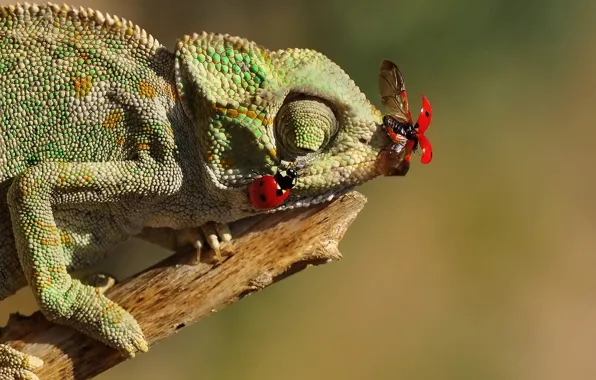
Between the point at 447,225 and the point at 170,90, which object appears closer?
the point at 170,90

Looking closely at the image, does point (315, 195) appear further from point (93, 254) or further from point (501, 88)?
point (501, 88)

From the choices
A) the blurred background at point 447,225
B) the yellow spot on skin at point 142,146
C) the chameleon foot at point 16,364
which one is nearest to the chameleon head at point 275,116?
the yellow spot on skin at point 142,146

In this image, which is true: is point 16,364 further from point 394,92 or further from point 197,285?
point 394,92

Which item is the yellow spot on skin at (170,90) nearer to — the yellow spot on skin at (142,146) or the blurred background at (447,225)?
the yellow spot on skin at (142,146)

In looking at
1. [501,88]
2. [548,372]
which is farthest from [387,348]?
[501,88]

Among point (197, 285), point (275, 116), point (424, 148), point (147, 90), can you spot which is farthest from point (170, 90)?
point (424, 148)

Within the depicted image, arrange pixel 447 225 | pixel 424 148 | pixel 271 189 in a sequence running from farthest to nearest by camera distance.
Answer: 1. pixel 447 225
2. pixel 424 148
3. pixel 271 189

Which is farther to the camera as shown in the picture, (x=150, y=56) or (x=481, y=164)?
(x=481, y=164)

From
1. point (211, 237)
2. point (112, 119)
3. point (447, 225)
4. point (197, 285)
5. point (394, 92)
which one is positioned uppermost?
point (112, 119)
